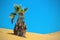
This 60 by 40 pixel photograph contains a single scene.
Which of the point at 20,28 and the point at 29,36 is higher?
the point at 20,28

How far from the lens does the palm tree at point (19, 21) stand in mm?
2525

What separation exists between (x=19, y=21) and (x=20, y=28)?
0.38 ft

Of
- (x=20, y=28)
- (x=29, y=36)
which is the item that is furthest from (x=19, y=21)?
(x=29, y=36)

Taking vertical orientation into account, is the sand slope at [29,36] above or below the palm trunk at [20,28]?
below

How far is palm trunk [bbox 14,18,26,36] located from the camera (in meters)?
2.54

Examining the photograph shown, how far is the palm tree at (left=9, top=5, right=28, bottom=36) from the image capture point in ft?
8.29

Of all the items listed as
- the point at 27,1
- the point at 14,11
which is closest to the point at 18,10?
the point at 14,11

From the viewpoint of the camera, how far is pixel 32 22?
2605 mm

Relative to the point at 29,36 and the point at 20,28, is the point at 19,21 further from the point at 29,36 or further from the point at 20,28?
the point at 29,36

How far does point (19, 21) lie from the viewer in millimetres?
2553

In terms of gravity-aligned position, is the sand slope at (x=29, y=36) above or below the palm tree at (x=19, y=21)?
below

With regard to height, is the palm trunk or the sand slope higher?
the palm trunk

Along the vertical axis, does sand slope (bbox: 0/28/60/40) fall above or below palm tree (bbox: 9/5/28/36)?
below

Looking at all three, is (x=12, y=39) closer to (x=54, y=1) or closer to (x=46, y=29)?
(x=46, y=29)
